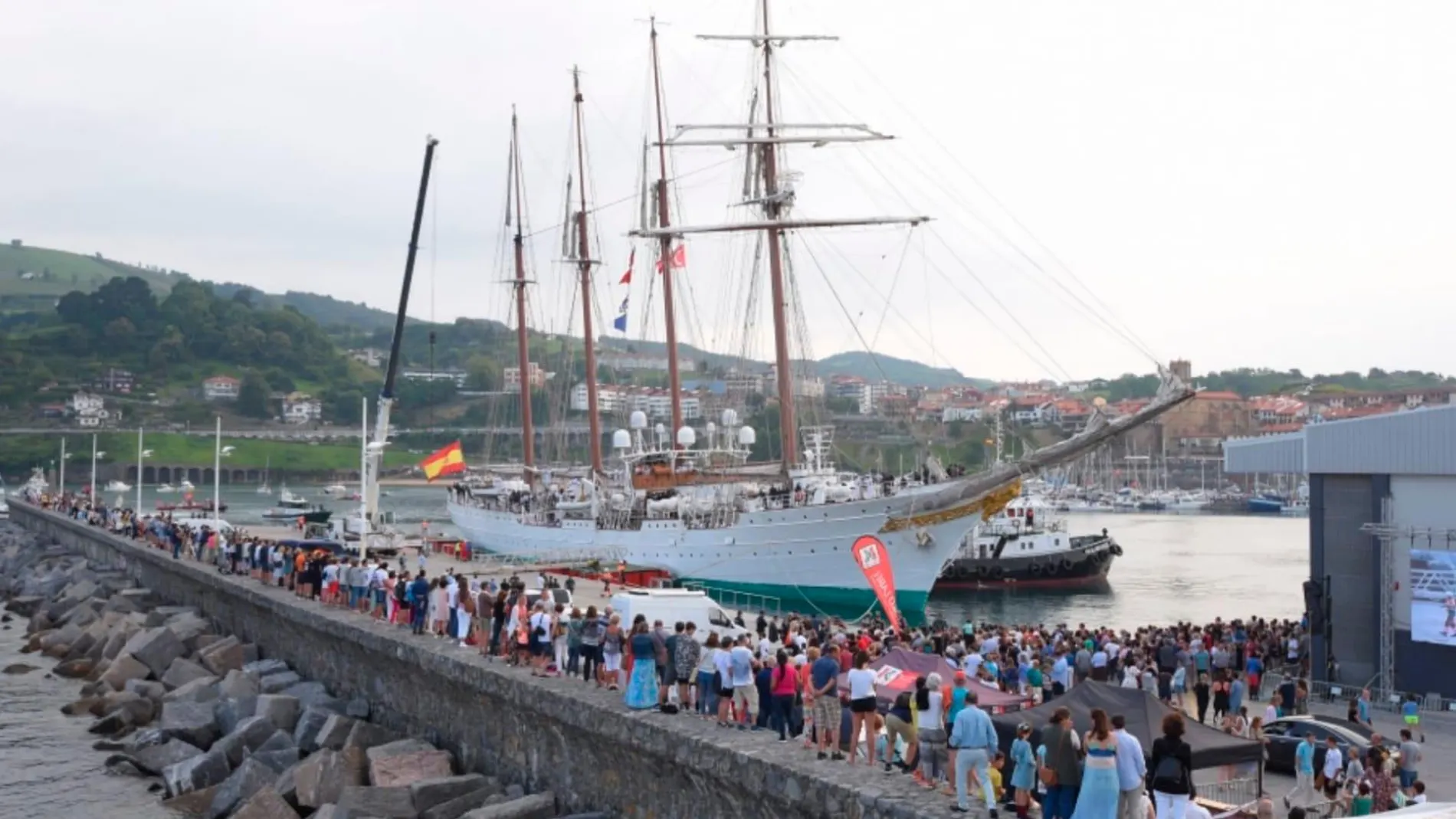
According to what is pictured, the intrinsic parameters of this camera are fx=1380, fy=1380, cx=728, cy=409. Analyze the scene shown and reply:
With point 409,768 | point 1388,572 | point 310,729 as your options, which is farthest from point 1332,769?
point 310,729

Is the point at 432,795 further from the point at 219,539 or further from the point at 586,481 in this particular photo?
the point at 586,481

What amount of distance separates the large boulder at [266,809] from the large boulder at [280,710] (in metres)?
3.86

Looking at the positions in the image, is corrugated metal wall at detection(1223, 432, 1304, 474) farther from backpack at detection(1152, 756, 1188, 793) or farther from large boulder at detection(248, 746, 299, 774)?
large boulder at detection(248, 746, 299, 774)

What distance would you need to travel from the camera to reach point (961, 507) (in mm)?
42969

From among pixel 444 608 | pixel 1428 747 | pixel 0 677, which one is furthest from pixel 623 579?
pixel 1428 747

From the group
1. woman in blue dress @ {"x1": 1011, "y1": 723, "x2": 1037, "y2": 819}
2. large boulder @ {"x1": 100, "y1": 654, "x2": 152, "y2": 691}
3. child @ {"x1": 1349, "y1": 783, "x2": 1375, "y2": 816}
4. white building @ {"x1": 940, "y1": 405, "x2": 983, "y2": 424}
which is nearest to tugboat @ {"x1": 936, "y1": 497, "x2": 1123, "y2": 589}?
large boulder @ {"x1": 100, "y1": 654, "x2": 152, "y2": 691}

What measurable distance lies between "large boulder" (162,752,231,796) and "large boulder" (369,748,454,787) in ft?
10.8

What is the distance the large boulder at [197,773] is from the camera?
65.0ft

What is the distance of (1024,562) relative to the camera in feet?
211

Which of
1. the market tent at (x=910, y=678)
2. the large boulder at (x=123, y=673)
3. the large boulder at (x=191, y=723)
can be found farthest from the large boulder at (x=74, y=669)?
the market tent at (x=910, y=678)

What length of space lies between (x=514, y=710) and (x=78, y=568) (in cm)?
3669

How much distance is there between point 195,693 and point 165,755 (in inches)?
112

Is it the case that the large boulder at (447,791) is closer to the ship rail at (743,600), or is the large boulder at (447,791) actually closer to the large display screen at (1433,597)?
the large display screen at (1433,597)

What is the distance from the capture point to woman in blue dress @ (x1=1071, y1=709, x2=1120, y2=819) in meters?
9.41
